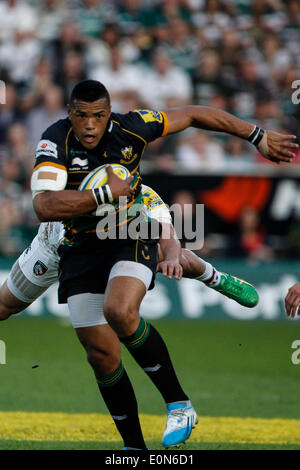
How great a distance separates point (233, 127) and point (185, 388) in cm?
328

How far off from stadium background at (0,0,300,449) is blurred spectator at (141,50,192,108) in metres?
0.02

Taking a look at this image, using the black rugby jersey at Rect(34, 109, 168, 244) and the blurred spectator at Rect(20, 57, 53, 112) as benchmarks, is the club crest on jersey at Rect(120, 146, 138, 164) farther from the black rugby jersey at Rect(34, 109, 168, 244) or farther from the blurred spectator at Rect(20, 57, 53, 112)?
the blurred spectator at Rect(20, 57, 53, 112)

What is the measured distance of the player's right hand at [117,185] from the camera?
526cm

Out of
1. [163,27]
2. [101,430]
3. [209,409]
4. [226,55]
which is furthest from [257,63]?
[101,430]

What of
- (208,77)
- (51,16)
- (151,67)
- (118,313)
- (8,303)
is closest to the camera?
(118,313)

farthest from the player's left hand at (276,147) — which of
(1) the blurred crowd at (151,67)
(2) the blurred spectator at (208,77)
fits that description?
(2) the blurred spectator at (208,77)

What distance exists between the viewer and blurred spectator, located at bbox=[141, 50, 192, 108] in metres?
13.2

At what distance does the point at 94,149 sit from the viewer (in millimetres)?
5500

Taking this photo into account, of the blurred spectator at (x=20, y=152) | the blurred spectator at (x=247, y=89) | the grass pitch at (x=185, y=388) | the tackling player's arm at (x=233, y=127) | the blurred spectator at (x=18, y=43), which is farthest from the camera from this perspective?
the blurred spectator at (x=247, y=89)

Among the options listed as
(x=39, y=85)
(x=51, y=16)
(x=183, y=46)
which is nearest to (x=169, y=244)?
(x=39, y=85)

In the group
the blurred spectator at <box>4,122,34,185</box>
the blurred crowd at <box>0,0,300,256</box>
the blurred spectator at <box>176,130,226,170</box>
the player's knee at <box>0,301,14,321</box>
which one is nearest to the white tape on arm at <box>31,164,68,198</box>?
the player's knee at <box>0,301,14,321</box>

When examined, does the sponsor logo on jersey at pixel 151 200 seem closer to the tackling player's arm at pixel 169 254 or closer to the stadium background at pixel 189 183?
the tackling player's arm at pixel 169 254

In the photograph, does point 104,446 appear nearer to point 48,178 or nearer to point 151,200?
point 151,200

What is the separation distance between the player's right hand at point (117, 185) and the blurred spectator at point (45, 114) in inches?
285
